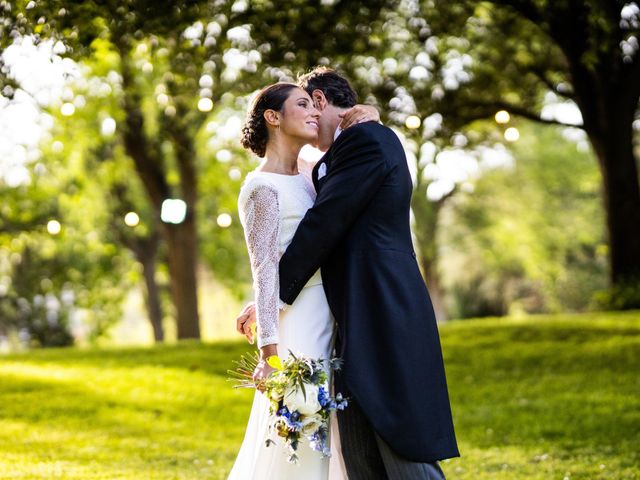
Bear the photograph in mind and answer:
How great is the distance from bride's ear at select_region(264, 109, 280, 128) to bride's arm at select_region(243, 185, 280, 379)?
1.15ft

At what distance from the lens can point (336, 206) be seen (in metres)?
3.64

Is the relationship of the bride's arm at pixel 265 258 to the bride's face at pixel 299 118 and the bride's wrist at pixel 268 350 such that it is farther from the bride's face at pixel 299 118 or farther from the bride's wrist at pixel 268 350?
the bride's face at pixel 299 118

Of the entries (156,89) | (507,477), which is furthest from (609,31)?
(156,89)

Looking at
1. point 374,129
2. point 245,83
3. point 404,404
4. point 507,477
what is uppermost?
point 245,83

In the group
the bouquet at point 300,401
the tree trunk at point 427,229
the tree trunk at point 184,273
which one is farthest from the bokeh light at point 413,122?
the tree trunk at point 427,229

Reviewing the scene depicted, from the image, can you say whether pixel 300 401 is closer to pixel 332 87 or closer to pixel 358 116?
pixel 358 116

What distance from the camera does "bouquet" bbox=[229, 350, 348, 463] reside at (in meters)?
3.49

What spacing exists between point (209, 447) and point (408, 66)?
813 centimetres

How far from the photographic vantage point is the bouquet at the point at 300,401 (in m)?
3.49

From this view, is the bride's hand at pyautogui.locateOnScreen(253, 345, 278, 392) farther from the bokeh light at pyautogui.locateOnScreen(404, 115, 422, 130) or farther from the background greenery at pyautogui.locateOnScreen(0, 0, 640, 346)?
the bokeh light at pyautogui.locateOnScreen(404, 115, 422, 130)

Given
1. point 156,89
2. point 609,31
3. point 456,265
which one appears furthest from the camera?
point 456,265

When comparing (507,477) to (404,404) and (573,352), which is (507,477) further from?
(573,352)

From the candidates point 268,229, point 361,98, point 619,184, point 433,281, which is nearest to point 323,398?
point 268,229

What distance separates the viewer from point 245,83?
13.2 meters
